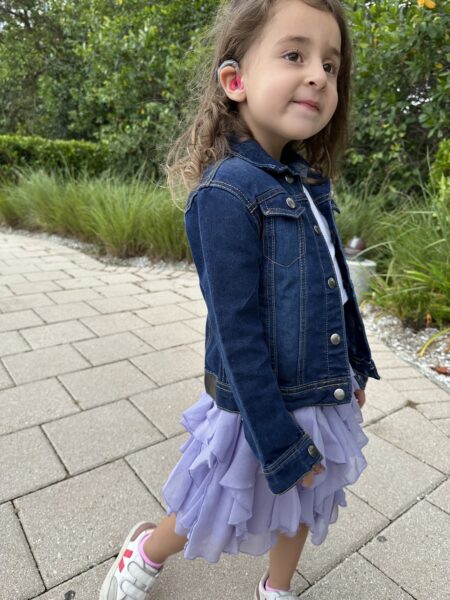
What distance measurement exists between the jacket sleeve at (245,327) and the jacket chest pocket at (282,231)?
36mm

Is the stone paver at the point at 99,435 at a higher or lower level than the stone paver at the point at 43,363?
higher

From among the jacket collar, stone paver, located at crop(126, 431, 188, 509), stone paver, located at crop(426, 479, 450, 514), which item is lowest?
stone paver, located at crop(426, 479, 450, 514)

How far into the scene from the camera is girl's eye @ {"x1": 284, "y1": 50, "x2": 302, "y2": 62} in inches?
38.9

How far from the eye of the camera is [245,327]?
94 cm

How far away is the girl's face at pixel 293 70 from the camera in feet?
3.23

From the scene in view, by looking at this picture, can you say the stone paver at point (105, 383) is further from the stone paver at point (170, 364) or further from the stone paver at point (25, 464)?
the stone paver at point (25, 464)

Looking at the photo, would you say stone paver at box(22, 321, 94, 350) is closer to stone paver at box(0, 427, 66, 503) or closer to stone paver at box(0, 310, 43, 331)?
stone paver at box(0, 310, 43, 331)

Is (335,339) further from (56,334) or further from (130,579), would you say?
(56,334)

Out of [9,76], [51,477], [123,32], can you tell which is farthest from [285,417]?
[9,76]

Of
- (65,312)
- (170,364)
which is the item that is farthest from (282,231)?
(65,312)

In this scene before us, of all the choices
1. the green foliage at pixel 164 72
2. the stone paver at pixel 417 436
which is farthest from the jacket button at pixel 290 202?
the stone paver at pixel 417 436

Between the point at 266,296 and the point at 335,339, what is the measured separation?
7.8 inches

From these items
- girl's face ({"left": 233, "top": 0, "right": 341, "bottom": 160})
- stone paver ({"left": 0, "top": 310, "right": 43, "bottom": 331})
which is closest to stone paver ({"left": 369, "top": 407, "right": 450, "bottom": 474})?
girl's face ({"left": 233, "top": 0, "right": 341, "bottom": 160})

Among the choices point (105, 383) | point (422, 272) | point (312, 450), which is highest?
point (312, 450)
